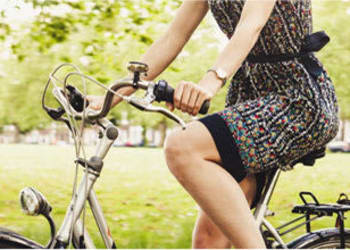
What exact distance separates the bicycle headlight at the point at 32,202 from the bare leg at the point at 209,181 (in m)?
0.45

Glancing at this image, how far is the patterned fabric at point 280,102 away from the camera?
2010 mm

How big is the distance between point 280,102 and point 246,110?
6.2 inches

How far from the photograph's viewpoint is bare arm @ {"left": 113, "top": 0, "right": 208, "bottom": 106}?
234cm

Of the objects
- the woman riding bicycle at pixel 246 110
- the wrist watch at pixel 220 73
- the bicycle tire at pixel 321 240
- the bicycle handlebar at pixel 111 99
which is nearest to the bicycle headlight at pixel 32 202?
the bicycle handlebar at pixel 111 99

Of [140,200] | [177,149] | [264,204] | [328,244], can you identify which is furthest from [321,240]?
[140,200]

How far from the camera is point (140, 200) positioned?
32.5ft

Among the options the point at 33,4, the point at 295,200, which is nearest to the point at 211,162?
the point at 33,4

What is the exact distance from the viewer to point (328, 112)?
214cm

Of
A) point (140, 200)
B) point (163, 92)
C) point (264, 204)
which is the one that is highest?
point (163, 92)

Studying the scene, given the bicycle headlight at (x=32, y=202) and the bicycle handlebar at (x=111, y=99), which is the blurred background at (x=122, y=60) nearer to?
the bicycle handlebar at (x=111, y=99)

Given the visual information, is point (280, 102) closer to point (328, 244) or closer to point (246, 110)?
point (246, 110)

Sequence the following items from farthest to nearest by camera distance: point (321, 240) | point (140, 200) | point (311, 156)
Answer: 1. point (140, 200)
2. point (321, 240)
3. point (311, 156)

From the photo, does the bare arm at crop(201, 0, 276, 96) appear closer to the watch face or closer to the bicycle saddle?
the watch face

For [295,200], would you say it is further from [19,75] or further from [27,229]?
[19,75]
